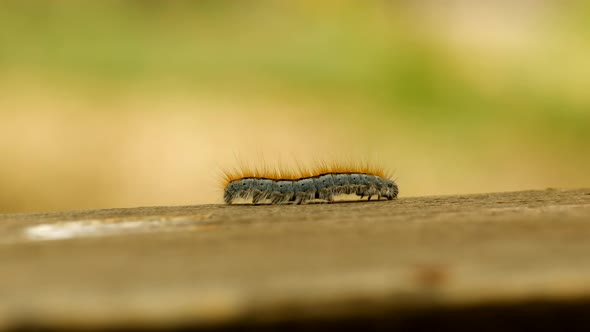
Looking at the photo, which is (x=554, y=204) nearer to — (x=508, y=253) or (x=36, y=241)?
(x=508, y=253)

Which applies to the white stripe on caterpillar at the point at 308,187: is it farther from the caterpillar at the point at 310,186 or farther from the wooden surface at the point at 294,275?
the wooden surface at the point at 294,275

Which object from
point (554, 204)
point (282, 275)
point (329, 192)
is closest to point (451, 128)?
point (329, 192)

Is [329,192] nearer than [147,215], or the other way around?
[147,215]

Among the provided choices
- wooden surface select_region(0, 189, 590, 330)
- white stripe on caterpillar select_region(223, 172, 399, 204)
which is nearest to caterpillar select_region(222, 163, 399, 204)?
white stripe on caterpillar select_region(223, 172, 399, 204)

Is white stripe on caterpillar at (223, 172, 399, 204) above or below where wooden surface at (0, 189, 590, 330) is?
above

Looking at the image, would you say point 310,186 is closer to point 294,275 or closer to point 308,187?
point 308,187

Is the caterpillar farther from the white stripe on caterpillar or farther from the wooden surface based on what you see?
the wooden surface
